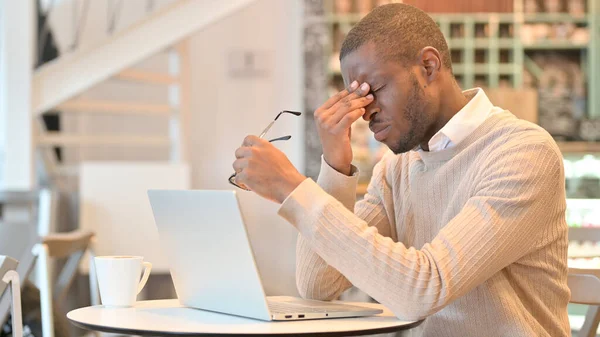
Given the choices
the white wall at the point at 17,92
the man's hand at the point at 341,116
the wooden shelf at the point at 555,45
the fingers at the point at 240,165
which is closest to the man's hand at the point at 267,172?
the fingers at the point at 240,165

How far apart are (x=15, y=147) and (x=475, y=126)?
330 cm

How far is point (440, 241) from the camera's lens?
4.11 feet

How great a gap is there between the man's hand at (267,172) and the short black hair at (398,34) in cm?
29

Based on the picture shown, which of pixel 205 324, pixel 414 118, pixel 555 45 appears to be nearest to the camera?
pixel 205 324

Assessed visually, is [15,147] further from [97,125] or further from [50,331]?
[50,331]

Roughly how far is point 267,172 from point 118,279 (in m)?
0.33

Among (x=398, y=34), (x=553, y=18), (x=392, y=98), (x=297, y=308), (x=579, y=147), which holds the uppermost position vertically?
(x=553, y=18)

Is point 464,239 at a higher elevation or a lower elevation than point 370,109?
lower

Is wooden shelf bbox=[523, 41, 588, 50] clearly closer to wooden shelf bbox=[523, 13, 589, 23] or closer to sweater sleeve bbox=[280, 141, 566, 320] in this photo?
wooden shelf bbox=[523, 13, 589, 23]

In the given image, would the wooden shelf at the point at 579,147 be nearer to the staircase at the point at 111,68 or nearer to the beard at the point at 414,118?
the staircase at the point at 111,68

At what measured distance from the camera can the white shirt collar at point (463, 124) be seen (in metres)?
1.44

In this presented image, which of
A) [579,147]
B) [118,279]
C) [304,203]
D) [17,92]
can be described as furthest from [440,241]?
[579,147]

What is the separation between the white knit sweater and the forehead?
17 cm

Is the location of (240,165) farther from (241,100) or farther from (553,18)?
(553,18)
